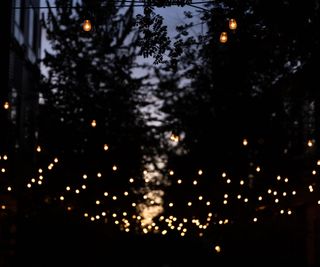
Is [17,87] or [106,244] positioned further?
[106,244]

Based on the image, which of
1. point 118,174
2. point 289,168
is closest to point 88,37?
point 118,174

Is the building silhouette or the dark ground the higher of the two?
the building silhouette

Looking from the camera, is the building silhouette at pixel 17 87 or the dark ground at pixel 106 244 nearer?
the building silhouette at pixel 17 87

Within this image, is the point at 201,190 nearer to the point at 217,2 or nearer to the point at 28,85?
the point at 217,2

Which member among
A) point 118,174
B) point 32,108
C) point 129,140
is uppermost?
point 32,108

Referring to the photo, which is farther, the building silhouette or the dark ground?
the dark ground

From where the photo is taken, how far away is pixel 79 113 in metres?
33.6

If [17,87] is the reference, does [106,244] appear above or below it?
below

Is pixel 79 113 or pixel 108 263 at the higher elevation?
pixel 79 113

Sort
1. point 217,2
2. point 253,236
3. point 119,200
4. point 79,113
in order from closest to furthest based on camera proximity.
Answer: point 217,2, point 119,200, point 253,236, point 79,113

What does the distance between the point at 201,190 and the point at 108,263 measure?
38.5ft

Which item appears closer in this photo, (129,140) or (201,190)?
(201,190)

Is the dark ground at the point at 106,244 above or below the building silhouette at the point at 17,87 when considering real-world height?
below

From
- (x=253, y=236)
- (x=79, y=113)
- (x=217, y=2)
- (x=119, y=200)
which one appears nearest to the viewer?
(x=217, y=2)
